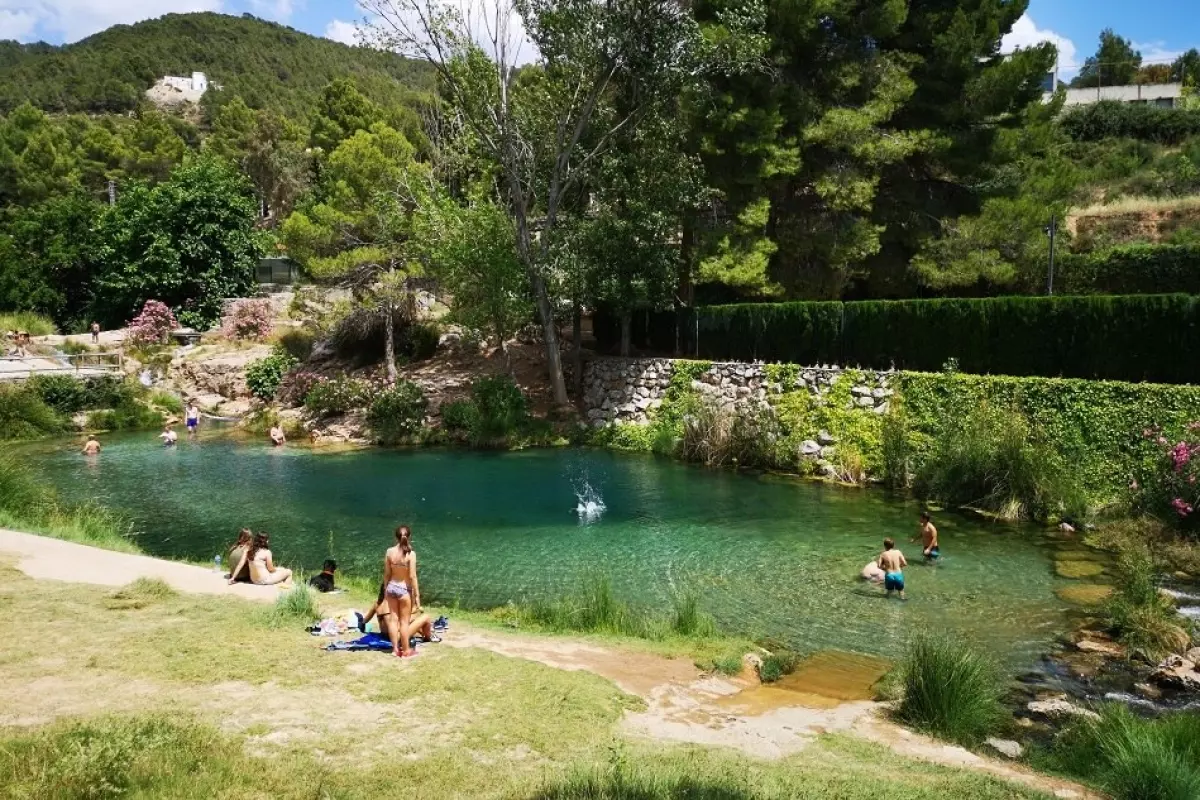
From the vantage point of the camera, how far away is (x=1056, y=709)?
29.6 feet

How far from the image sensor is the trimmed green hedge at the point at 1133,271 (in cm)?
2725

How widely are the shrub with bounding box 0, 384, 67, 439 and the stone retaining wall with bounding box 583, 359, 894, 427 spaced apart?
19431 mm

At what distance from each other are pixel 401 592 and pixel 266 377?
27.4m

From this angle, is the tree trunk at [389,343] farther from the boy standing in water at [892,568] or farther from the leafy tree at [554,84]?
the boy standing in water at [892,568]

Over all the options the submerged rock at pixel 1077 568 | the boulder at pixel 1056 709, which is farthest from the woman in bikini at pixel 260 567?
the submerged rock at pixel 1077 568

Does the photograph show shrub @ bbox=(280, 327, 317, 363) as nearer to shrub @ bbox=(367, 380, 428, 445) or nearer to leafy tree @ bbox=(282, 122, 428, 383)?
leafy tree @ bbox=(282, 122, 428, 383)

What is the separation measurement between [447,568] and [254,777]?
8932mm

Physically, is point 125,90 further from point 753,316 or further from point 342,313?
point 753,316

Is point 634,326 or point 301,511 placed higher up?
point 634,326

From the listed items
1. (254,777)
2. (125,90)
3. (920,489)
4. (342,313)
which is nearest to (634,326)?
(342,313)

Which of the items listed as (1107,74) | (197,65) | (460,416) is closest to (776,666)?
(460,416)

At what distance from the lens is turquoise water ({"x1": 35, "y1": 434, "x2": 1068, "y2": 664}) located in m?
12.5

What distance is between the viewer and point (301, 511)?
62.6ft

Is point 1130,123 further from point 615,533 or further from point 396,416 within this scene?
point 615,533
